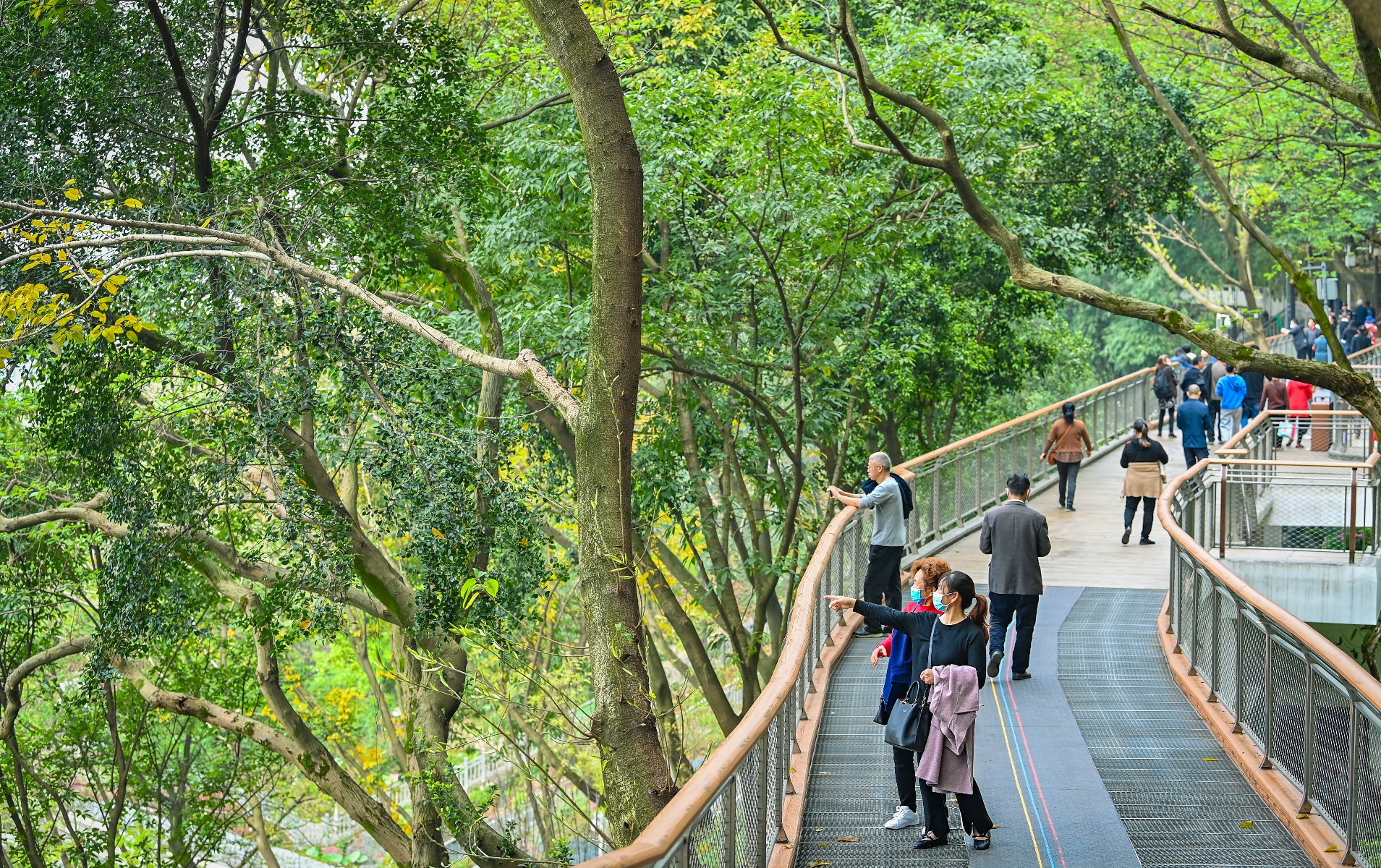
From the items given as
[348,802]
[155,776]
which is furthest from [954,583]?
[155,776]

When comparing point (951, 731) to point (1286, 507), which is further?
point (1286, 507)

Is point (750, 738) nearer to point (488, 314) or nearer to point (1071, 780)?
point (1071, 780)

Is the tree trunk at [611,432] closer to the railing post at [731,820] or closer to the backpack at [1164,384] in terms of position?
the railing post at [731,820]

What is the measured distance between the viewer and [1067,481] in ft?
53.2

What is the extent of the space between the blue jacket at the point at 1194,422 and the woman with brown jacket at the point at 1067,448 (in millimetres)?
1183

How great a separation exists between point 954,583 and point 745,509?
40.8ft

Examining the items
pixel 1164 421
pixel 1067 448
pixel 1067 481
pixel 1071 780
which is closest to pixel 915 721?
pixel 1071 780

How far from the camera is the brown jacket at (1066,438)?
15.2m

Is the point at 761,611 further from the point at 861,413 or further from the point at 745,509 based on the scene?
the point at 861,413

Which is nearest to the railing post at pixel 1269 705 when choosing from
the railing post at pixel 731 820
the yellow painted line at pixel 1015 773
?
the yellow painted line at pixel 1015 773

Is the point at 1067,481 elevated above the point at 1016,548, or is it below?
above

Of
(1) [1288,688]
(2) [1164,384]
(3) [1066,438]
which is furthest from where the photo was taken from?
(2) [1164,384]

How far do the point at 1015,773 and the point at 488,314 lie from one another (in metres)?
7.92

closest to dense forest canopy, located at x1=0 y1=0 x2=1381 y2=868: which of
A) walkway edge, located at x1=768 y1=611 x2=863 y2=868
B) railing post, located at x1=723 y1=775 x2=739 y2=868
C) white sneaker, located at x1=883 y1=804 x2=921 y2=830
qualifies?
walkway edge, located at x1=768 y1=611 x2=863 y2=868
